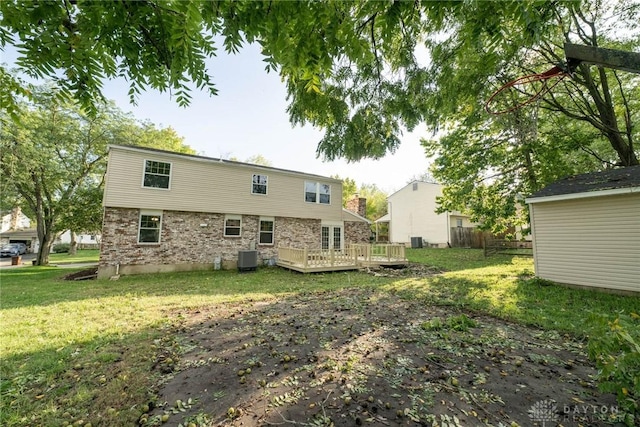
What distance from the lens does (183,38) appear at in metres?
1.32

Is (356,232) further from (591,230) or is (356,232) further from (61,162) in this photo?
(61,162)

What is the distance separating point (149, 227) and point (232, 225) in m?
3.62

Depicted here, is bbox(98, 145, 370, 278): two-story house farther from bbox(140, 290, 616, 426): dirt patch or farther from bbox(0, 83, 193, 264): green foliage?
bbox(140, 290, 616, 426): dirt patch

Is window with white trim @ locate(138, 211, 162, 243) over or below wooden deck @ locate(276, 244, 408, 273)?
over

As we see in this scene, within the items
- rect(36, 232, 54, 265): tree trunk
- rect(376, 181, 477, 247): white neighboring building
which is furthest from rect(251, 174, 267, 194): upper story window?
rect(376, 181, 477, 247): white neighboring building

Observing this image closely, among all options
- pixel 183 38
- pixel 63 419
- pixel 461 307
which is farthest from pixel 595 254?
pixel 63 419

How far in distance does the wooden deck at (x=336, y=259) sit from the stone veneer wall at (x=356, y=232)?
3.32 m

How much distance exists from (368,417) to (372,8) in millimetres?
3203

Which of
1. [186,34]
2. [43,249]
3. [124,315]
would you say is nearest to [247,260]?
[124,315]

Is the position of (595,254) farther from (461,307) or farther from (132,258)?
(132,258)

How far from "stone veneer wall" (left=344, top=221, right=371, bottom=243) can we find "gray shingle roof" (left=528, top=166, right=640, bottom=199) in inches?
397

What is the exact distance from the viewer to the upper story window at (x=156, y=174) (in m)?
11.4

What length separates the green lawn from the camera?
8.73 feet

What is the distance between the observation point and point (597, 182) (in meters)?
7.45
